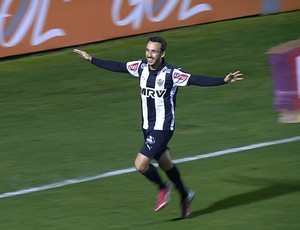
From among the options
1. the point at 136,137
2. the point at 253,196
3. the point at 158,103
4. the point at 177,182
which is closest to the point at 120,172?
the point at 136,137

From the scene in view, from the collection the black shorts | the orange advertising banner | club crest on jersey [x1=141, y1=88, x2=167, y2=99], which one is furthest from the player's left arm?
the orange advertising banner

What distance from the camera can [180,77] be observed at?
33.6 feet

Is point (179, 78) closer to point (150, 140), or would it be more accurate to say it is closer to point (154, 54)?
point (154, 54)

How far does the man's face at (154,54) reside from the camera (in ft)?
33.0

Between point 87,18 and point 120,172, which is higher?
point 87,18

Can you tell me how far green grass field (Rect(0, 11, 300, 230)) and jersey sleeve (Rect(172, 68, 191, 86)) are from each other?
58.9 inches

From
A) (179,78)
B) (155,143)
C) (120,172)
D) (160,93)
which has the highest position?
(179,78)

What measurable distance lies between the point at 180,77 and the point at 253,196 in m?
2.01

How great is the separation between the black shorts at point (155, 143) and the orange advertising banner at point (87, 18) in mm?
9534

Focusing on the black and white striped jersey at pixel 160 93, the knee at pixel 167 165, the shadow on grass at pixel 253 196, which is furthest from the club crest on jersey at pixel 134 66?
the shadow on grass at pixel 253 196

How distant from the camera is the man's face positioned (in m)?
10.1

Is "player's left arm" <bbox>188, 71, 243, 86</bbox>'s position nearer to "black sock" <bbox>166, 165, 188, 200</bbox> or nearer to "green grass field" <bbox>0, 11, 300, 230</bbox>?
"black sock" <bbox>166, 165, 188, 200</bbox>

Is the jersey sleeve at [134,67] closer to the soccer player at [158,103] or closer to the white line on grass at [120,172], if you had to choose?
the soccer player at [158,103]

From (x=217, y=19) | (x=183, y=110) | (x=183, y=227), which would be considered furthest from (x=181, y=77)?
(x=217, y=19)
